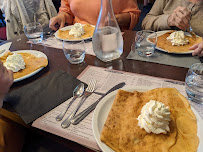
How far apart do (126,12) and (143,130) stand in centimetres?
122

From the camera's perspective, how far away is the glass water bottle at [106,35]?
83 centimetres

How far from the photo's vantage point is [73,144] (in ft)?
1.62

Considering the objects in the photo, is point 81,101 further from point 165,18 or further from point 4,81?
point 165,18

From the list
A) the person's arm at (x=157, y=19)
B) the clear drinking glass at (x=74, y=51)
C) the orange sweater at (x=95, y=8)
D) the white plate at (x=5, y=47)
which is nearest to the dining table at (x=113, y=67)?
the clear drinking glass at (x=74, y=51)

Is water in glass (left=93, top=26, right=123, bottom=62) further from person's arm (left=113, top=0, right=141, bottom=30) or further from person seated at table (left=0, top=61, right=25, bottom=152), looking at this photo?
person's arm (left=113, top=0, right=141, bottom=30)

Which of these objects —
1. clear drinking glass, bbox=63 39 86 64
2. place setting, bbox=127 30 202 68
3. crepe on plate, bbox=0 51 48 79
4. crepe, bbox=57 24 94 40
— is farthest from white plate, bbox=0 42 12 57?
place setting, bbox=127 30 202 68

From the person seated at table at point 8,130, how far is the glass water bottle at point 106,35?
17.2 inches

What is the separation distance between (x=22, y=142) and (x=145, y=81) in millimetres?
619

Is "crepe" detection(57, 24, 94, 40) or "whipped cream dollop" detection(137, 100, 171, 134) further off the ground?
"crepe" detection(57, 24, 94, 40)

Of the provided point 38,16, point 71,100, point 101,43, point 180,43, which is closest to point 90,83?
point 71,100

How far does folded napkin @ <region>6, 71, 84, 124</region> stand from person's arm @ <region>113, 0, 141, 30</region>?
84 centimetres

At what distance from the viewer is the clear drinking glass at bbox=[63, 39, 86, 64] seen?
89 centimetres

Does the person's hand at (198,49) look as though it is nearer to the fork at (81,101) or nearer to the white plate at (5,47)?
the fork at (81,101)

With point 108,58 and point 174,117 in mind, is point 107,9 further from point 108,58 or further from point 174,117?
point 174,117
